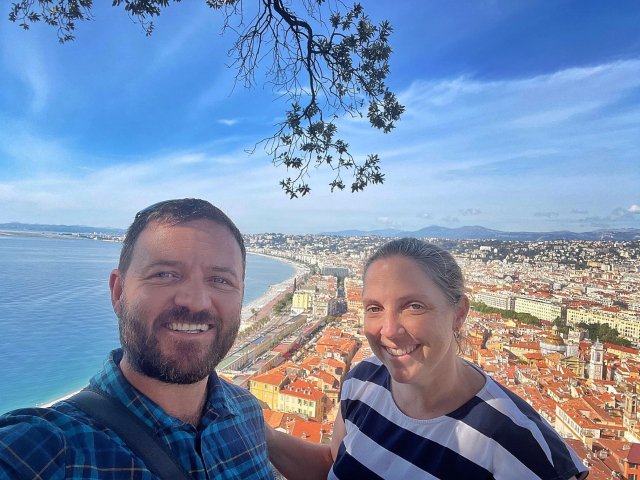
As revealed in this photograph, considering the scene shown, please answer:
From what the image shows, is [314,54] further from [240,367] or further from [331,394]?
[240,367]

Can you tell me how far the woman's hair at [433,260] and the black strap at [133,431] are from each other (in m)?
0.64

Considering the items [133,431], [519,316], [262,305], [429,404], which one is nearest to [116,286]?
[133,431]

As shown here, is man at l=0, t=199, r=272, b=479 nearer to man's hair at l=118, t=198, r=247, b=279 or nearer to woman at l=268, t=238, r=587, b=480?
man's hair at l=118, t=198, r=247, b=279

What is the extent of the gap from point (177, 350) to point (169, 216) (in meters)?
0.31

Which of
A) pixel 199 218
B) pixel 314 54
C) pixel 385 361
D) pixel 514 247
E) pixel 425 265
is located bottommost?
pixel 514 247

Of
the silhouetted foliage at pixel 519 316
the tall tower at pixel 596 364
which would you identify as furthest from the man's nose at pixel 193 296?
the silhouetted foliage at pixel 519 316

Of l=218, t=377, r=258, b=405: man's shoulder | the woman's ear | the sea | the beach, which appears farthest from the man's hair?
the beach

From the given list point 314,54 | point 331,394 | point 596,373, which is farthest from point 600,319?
point 314,54

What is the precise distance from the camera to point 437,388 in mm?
993

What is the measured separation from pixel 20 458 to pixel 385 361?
2.42 feet

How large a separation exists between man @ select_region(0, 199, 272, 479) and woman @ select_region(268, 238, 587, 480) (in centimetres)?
31

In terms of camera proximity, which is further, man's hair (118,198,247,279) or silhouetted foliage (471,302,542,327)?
silhouetted foliage (471,302,542,327)

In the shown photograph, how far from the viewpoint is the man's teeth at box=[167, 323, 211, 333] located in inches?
33.3

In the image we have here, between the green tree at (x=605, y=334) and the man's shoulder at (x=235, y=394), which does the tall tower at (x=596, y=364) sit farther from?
the man's shoulder at (x=235, y=394)
